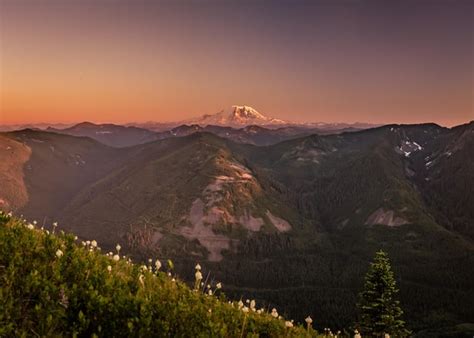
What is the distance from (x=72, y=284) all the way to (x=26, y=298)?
2.97 ft

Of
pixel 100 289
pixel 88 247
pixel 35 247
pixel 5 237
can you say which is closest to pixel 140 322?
pixel 100 289

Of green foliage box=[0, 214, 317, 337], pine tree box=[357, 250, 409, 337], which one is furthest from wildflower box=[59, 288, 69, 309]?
pine tree box=[357, 250, 409, 337]

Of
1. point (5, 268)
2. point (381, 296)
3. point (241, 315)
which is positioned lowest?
point (381, 296)

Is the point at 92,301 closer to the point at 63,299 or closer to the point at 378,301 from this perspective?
the point at 63,299

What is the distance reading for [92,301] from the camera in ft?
21.7

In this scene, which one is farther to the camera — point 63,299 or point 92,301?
point 92,301

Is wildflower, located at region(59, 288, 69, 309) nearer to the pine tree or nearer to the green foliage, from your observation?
the green foliage

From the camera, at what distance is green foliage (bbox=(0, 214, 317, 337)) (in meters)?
6.06

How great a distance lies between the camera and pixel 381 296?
4150cm

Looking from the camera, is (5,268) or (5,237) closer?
(5,268)

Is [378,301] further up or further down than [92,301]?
further down

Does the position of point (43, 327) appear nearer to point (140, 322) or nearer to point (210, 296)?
point (140, 322)

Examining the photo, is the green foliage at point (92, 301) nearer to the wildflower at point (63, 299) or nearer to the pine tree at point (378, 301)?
the wildflower at point (63, 299)

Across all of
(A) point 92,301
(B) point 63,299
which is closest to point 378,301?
(A) point 92,301
